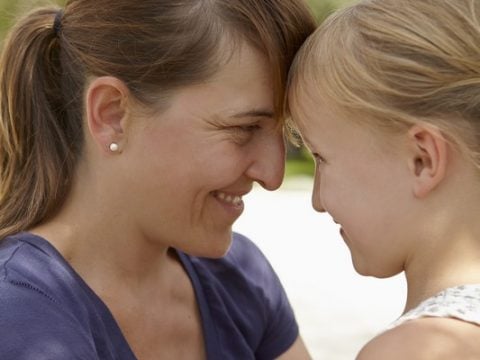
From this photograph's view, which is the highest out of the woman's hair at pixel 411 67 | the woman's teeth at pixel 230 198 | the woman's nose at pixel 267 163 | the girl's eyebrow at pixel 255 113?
the woman's hair at pixel 411 67

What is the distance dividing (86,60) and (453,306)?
3.86 ft

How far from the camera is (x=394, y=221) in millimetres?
2531

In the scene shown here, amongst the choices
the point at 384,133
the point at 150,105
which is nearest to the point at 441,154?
the point at 384,133

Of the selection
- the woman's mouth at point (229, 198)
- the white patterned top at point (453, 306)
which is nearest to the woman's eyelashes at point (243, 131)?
the woman's mouth at point (229, 198)

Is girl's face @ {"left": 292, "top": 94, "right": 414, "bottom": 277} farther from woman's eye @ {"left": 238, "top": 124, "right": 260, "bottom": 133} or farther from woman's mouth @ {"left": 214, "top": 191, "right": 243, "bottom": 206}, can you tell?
woman's mouth @ {"left": 214, "top": 191, "right": 243, "bottom": 206}

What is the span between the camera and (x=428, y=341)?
7.38 ft

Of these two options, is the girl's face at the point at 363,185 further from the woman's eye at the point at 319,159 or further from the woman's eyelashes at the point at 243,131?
the woman's eyelashes at the point at 243,131

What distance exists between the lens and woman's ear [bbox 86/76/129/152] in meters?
2.87

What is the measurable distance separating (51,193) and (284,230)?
6.76 metres

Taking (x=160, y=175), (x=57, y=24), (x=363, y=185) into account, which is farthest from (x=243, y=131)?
(x=57, y=24)

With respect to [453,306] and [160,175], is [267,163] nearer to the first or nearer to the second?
[160,175]

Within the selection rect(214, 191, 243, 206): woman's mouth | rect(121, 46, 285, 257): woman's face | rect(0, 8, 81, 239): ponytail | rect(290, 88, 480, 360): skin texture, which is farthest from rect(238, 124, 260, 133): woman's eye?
rect(0, 8, 81, 239): ponytail

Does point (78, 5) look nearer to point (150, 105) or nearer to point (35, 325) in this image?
point (150, 105)

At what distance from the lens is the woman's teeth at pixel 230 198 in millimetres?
2983
